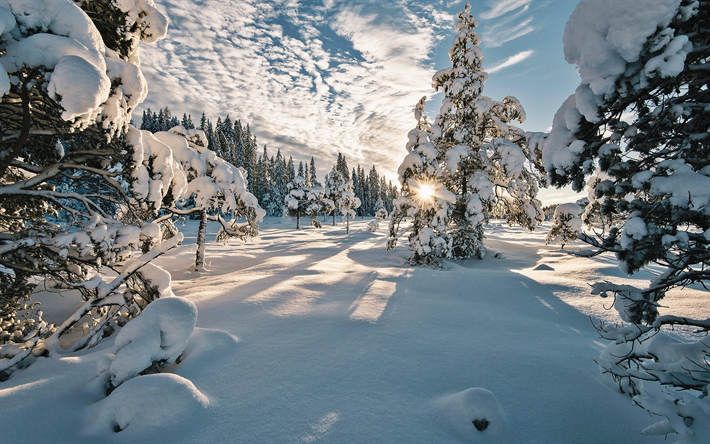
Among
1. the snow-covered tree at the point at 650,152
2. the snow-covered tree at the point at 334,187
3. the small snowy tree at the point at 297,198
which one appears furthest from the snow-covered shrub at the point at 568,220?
the snow-covered tree at the point at 334,187

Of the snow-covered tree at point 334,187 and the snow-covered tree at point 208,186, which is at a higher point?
the snow-covered tree at point 334,187

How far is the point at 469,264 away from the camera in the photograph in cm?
1259

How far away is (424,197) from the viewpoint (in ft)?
36.3

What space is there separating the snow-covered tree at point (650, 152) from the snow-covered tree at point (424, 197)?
25.2 feet

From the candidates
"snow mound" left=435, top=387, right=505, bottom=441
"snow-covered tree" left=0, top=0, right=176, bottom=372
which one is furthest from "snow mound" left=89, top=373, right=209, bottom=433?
"snow mound" left=435, top=387, right=505, bottom=441

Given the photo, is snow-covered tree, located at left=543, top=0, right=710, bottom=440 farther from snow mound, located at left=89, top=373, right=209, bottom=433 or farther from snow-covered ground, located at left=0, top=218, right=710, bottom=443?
snow mound, located at left=89, top=373, right=209, bottom=433

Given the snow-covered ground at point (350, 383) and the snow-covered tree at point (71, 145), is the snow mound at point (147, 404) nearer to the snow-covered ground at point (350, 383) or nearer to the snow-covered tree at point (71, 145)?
the snow-covered ground at point (350, 383)

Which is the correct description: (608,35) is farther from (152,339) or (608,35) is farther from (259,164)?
(259,164)

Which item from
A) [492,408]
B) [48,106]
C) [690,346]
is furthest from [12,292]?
[690,346]

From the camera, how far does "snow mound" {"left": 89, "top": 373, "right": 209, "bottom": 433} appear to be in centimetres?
246

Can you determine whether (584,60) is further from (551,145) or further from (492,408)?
(492,408)

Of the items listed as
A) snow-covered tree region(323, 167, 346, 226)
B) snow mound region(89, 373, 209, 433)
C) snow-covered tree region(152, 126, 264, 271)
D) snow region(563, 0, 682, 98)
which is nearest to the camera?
snow region(563, 0, 682, 98)

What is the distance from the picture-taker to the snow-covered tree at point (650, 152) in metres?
1.96

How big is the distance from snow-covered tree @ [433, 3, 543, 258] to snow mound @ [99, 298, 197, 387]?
33.8 ft
